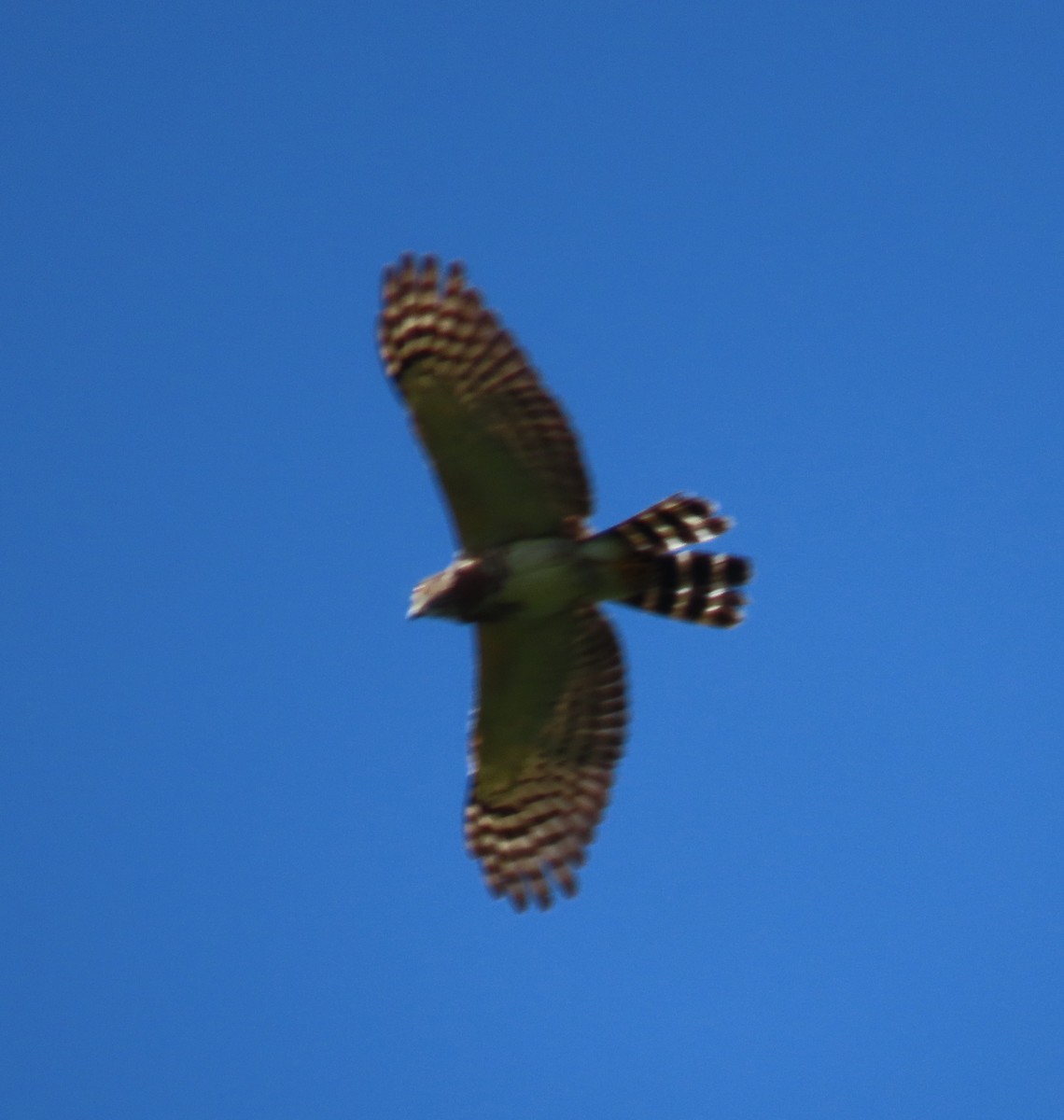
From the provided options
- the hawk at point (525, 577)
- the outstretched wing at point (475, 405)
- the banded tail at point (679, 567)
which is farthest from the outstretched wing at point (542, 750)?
the outstretched wing at point (475, 405)

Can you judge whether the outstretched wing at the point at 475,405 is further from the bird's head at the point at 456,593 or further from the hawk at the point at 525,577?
the bird's head at the point at 456,593

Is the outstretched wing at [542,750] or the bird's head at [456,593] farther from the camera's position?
the outstretched wing at [542,750]

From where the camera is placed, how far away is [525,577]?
416 inches

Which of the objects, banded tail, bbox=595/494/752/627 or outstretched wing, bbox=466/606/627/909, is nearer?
banded tail, bbox=595/494/752/627

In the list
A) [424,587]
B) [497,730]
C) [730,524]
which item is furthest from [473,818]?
[730,524]

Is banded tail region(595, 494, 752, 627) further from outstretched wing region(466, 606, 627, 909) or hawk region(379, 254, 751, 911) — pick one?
outstretched wing region(466, 606, 627, 909)

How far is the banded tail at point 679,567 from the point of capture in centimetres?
1051

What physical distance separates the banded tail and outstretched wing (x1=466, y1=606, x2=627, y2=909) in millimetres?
407

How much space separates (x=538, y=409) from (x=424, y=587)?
1.26m

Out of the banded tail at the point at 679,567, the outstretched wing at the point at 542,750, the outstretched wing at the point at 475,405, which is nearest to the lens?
the outstretched wing at the point at 475,405

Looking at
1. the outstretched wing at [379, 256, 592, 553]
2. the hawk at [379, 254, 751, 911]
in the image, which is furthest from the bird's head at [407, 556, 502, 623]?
the outstretched wing at [379, 256, 592, 553]

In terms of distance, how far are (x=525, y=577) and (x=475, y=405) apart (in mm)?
1074

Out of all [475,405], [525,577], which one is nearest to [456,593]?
[525,577]

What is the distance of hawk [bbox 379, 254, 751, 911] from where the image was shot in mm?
10219
